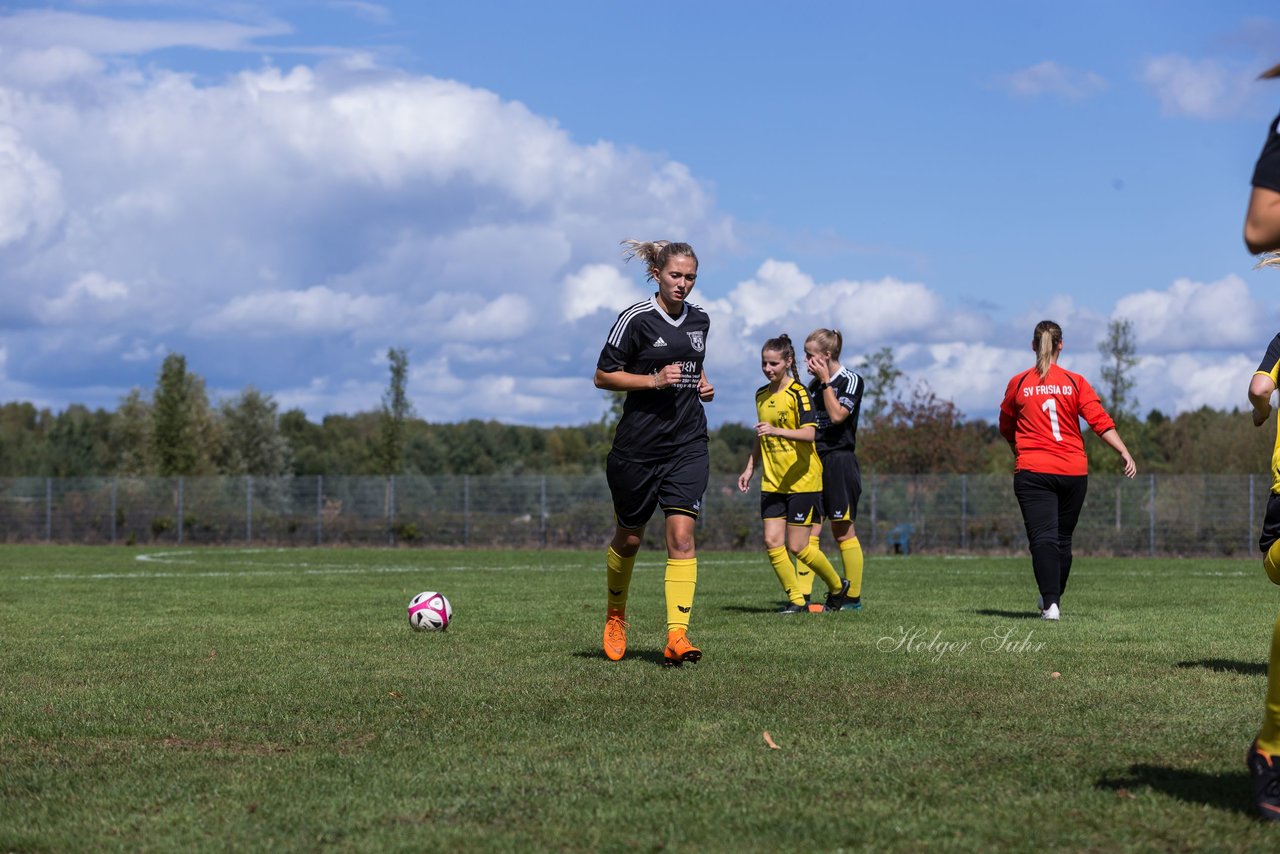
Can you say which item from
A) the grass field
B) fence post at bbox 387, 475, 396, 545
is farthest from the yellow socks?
fence post at bbox 387, 475, 396, 545

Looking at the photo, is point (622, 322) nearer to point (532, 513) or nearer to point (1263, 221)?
point (1263, 221)

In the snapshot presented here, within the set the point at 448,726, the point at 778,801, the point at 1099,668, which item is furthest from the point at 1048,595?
the point at 778,801

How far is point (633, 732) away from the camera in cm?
524

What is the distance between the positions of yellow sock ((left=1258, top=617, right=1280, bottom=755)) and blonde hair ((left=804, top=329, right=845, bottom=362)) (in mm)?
7439

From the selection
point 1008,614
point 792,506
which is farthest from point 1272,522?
point 792,506

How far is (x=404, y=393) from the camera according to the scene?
61219 millimetres

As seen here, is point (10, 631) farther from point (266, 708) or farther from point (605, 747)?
point (605, 747)

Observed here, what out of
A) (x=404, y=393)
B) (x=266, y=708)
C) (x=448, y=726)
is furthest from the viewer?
(x=404, y=393)

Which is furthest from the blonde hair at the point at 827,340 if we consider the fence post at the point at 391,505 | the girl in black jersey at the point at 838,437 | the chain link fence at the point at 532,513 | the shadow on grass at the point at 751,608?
the fence post at the point at 391,505

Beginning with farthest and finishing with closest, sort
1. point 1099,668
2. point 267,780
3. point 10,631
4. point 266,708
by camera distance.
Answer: point 10,631 → point 1099,668 → point 266,708 → point 267,780

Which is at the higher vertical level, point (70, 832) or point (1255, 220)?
point (1255, 220)

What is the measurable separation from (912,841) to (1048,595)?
6835mm

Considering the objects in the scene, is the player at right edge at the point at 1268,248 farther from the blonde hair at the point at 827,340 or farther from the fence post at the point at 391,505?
the fence post at the point at 391,505

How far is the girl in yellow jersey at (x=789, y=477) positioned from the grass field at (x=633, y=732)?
0.49 m
